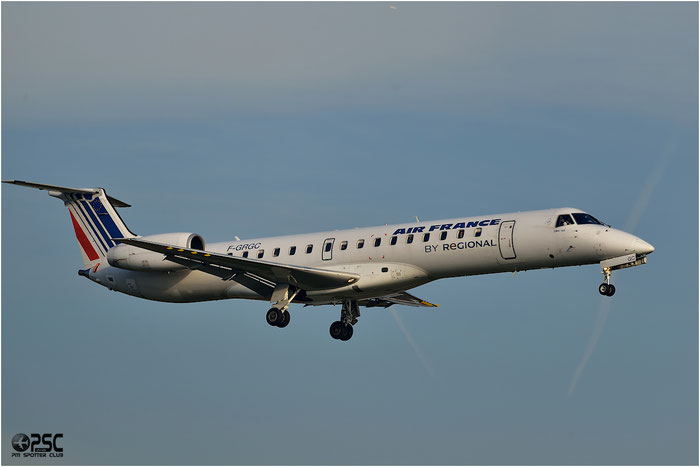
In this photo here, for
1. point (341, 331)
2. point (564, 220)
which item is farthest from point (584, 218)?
point (341, 331)

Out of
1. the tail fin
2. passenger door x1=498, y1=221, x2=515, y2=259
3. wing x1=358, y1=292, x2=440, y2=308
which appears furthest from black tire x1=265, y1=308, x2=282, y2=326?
passenger door x1=498, y1=221, x2=515, y2=259

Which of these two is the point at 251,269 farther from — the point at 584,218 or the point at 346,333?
the point at 584,218

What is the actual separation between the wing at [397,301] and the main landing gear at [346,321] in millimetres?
1387

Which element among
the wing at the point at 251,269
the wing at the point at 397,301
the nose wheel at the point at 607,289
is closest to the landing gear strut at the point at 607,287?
the nose wheel at the point at 607,289

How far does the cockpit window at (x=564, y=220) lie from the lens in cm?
4175

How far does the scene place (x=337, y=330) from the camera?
1912 inches

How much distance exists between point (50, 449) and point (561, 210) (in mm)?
22482

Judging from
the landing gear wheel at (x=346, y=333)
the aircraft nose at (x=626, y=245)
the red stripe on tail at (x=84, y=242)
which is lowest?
the aircraft nose at (x=626, y=245)

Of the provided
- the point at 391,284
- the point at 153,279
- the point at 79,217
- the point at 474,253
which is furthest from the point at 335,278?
the point at 79,217

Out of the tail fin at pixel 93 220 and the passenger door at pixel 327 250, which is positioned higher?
the tail fin at pixel 93 220

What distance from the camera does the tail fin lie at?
49750mm

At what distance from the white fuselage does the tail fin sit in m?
1.98

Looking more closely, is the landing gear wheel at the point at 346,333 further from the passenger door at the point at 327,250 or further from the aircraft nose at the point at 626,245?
the aircraft nose at the point at 626,245

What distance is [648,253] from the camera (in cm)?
4072
